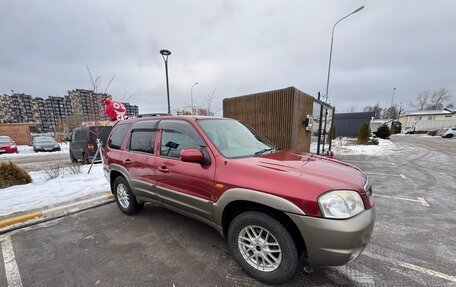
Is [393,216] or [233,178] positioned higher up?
[233,178]

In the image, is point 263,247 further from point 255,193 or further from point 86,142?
point 86,142

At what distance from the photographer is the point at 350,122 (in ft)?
108

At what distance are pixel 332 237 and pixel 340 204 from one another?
294 mm

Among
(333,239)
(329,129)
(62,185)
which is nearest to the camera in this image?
(333,239)

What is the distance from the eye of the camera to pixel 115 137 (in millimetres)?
3955

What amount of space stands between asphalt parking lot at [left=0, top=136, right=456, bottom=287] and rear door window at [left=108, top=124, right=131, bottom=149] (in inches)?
54.4

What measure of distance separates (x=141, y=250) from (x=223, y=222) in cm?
131

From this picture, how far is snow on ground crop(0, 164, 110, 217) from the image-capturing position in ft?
13.4

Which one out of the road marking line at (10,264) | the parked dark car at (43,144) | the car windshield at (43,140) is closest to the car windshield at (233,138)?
the road marking line at (10,264)

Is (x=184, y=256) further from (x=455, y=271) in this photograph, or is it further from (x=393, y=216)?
(x=393, y=216)

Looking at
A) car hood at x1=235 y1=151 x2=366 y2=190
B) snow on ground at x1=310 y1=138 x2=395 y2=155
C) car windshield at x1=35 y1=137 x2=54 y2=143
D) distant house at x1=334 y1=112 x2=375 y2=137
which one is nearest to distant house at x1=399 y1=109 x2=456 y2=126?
distant house at x1=334 y1=112 x2=375 y2=137

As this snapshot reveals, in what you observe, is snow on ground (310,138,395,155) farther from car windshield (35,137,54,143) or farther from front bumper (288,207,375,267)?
car windshield (35,137,54,143)

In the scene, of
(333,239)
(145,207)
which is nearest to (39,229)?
(145,207)

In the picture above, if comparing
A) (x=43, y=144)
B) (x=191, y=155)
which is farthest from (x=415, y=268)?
(x=43, y=144)
